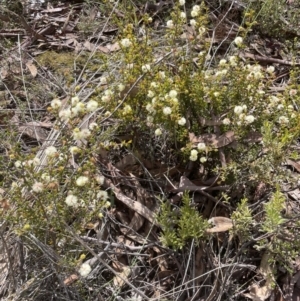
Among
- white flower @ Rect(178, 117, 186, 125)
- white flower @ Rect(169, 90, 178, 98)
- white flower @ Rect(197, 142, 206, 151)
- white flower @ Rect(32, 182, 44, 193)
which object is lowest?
white flower @ Rect(197, 142, 206, 151)

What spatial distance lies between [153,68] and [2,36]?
141cm

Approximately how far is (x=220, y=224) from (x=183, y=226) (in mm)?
225

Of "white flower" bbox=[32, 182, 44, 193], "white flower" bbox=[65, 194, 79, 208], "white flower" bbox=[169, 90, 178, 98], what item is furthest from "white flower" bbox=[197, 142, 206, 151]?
"white flower" bbox=[32, 182, 44, 193]

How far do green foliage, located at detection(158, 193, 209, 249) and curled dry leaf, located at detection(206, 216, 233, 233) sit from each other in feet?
0.27

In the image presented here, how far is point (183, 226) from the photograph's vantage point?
1823 millimetres

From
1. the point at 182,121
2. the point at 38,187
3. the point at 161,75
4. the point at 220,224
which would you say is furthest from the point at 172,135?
the point at 38,187

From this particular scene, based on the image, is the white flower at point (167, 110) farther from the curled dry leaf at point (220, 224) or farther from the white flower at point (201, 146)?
the curled dry leaf at point (220, 224)

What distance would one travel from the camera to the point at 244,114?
6.34 ft

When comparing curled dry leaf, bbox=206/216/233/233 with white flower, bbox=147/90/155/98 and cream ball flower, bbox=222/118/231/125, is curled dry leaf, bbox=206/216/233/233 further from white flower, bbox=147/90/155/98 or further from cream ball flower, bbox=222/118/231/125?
white flower, bbox=147/90/155/98

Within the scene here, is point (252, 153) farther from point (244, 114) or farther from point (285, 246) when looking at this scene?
point (285, 246)

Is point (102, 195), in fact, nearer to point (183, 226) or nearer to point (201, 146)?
point (183, 226)

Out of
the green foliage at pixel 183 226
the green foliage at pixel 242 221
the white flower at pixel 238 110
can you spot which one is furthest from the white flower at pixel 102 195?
the white flower at pixel 238 110

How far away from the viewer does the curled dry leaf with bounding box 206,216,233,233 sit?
76.7 inches

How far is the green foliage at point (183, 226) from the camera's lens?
181 centimetres
